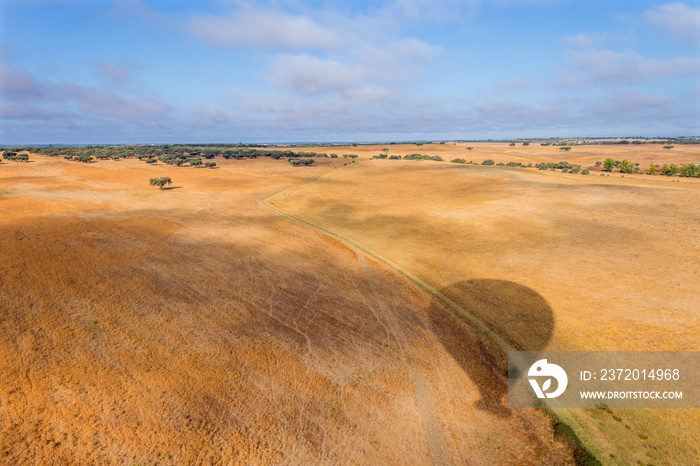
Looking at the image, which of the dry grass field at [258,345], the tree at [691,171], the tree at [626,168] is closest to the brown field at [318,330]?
the dry grass field at [258,345]

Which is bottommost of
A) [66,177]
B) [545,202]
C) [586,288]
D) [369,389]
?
[369,389]

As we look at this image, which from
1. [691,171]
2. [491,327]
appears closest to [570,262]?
[491,327]

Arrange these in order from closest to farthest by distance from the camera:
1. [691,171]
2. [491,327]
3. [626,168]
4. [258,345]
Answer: [258,345], [491,327], [691,171], [626,168]

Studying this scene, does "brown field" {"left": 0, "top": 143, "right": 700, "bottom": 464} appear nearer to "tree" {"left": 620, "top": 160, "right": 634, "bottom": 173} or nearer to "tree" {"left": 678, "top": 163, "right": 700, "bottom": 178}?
"tree" {"left": 620, "top": 160, "right": 634, "bottom": 173}

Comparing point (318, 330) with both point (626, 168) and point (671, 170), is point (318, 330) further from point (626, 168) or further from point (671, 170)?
point (671, 170)

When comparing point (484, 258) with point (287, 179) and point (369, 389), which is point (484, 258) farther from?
point (287, 179)

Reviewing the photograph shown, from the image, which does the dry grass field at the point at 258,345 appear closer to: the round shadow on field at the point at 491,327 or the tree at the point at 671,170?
the round shadow on field at the point at 491,327

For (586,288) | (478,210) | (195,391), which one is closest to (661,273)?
(586,288)
